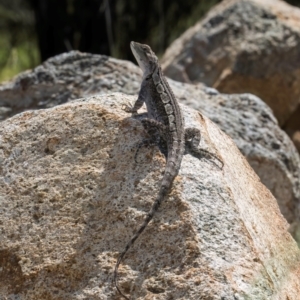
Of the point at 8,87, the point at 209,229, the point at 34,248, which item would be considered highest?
the point at 209,229

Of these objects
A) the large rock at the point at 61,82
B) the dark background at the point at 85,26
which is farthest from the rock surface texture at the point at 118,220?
the dark background at the point at 85,26

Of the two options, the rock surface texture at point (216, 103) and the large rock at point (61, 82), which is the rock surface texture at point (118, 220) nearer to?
the rock surface texture at point (216, 103)

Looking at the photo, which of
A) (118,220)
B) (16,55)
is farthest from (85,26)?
(118,220)

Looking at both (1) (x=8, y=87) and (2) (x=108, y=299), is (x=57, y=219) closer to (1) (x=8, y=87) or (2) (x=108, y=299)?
(2) (x=108, y=299)

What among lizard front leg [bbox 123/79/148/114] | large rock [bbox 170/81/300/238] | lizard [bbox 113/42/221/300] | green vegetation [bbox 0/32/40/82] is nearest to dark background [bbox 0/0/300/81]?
green vegetation [bbox 0/32/40/82]

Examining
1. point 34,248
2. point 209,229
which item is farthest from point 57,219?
point 209,229

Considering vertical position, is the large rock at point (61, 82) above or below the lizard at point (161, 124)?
below

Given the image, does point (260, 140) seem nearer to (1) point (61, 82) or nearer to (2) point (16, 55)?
(1) point (61, 82)
